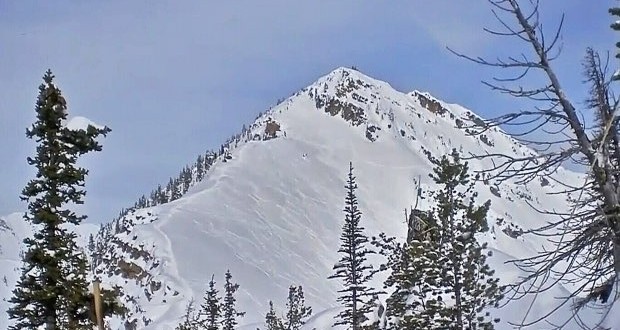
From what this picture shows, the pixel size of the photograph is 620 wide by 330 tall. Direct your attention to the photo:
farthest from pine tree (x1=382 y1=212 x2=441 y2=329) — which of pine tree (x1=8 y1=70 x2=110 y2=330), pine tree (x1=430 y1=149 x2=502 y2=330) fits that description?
pine tree (x1=8 y1=70 x2=110 y2=330)

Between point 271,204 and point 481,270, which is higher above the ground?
point 271,204

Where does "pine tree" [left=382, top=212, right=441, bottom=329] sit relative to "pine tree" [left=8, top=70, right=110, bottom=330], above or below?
above

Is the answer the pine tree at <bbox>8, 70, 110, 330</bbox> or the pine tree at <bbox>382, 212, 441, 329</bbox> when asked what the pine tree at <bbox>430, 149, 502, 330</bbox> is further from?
the pine tree at <bbox>8, 70, 110, 330</bbox>

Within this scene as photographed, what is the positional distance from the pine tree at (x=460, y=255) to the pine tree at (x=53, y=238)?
43.5 ft

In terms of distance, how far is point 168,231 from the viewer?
146750 mm

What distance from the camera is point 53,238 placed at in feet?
48.2

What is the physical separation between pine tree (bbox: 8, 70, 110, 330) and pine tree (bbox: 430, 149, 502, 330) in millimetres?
13272

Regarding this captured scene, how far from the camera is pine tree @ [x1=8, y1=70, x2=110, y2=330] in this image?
14.3 m

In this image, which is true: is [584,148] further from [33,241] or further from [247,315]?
[247,315]

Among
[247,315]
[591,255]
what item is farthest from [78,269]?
[247,315]

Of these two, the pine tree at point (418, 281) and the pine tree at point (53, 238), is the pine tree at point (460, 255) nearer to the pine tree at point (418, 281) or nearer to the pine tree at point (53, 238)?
the pine tree at point (418, 281)

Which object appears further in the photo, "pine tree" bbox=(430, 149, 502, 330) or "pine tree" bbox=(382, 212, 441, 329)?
"pine tree" bbox=(382, 212, 441, 329)

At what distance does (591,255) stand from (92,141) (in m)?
11.2

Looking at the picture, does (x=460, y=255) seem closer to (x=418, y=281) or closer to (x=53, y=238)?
(x=418, y=281)
